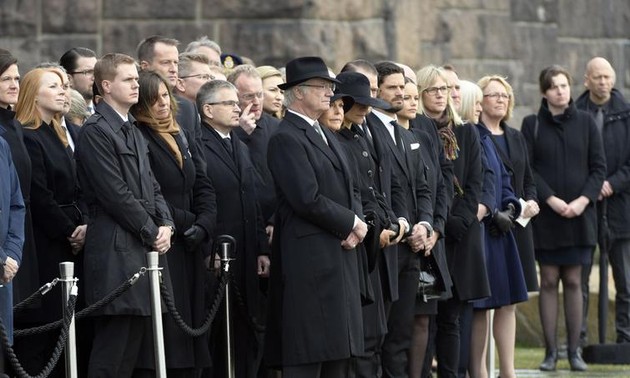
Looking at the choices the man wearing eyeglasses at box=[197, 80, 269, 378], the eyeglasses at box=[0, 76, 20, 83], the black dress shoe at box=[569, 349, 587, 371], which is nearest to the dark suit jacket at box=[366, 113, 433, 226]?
the man wearing eyeglasses at box=[197, 80, 269, 378]

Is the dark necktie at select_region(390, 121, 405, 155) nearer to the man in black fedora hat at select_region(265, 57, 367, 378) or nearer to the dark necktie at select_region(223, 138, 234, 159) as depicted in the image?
the dark necktie at select_region(223, 138, 234, 159)

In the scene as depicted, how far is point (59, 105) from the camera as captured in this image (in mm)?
10766

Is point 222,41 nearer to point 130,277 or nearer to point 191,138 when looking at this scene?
point 191,138

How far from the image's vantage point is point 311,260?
10.2 metres

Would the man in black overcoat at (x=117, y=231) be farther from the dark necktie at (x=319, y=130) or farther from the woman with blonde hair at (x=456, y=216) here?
the woman with blonde hair at (x=456, y=216)

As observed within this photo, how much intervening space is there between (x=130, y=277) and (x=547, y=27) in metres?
10.7

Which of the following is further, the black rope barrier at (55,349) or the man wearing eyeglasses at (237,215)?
the man wearing eyeglasses at (237,215)

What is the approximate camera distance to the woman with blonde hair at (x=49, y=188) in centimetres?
1055

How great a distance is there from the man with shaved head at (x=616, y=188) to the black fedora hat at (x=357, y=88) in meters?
4.47

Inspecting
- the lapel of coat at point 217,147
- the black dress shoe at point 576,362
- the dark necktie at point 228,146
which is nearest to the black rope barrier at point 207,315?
the lapel of coat at point 217,147

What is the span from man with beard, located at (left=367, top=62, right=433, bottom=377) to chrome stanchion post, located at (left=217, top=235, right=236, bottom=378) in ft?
3.42

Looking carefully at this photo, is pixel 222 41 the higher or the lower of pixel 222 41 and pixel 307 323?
the higher

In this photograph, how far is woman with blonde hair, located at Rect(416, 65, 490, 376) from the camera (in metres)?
12.4

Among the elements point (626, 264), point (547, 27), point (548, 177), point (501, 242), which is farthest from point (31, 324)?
point (547, 27)
